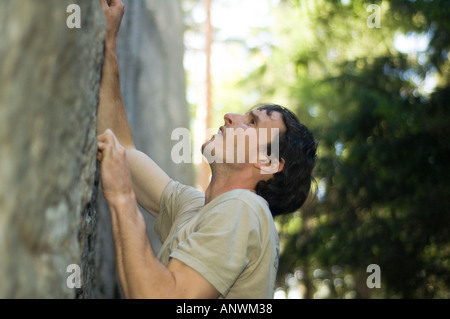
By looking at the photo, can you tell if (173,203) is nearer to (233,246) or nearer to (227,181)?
(227,181)

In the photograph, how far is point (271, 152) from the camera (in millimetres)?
2832

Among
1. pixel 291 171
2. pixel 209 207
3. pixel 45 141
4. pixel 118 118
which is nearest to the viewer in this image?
pixel 45 141

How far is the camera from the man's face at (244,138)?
9.02ft

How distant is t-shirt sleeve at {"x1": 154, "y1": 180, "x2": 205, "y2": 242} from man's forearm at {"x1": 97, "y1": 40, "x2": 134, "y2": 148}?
471 mm

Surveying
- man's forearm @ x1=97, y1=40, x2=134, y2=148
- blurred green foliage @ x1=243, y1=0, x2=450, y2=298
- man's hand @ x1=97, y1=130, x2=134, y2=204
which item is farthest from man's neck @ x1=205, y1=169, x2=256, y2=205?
blurred green foliage @ x1=243, y1=0, x2=450, y2=298

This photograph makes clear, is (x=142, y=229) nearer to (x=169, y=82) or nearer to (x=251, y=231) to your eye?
(x=251, y=231)

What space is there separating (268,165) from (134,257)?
1026 millimetres

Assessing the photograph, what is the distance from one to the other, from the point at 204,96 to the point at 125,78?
11588 millimetres

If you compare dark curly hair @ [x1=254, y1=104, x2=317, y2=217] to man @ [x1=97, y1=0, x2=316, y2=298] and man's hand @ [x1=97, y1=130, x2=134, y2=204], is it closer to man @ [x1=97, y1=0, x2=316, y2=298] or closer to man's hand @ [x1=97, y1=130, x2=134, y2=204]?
man @ [x1=97, y1=0, x2=316, y2=298]

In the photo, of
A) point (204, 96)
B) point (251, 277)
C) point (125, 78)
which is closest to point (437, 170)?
point (125, 78)

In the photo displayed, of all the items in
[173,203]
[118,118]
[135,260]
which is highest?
[118,118]

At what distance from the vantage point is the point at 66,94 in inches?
64.1

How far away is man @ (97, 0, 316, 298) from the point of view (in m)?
2.03

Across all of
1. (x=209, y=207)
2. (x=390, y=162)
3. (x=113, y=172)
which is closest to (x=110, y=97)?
(x=113, y=172)
